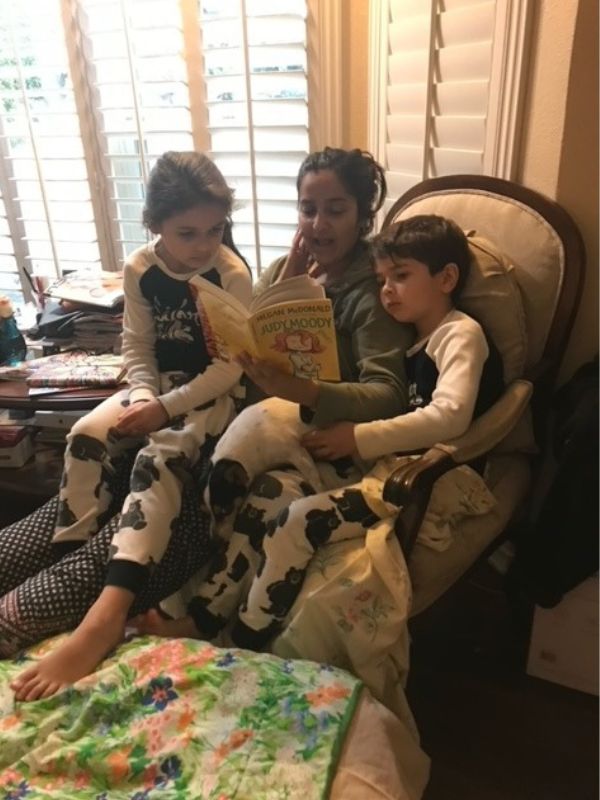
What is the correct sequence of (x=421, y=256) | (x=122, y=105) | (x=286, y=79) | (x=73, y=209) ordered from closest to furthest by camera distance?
(x=421, y=256) < (x=286, y=79) < (x=122, y=105) < (x=73, y=209)

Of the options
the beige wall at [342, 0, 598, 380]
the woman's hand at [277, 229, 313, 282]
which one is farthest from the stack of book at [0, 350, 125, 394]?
the beige wall at [342, 0, 598, 380]

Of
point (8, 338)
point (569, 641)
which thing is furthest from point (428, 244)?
point (8, 338)

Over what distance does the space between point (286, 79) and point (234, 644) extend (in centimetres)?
172

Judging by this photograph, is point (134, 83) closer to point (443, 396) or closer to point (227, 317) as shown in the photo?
point (227, 317)

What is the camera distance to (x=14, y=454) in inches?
86.2

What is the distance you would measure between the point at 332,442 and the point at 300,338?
0.77 ft

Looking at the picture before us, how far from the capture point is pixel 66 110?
2.54m

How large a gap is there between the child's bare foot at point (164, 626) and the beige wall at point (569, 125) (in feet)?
3.43

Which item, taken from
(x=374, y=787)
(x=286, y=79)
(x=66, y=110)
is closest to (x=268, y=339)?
(x=374, y=787)

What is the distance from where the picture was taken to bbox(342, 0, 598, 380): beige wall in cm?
144

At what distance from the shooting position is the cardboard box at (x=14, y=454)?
2.19 meters

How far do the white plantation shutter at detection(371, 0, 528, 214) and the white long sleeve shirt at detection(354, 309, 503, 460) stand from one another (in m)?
0.51

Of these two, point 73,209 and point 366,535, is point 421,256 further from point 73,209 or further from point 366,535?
point 73,209

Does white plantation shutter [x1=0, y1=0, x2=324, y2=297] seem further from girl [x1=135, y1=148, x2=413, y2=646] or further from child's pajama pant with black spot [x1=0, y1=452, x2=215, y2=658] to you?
child's pajama pant with black spot [x1=0, y1=452, x2=215, y2=658]
